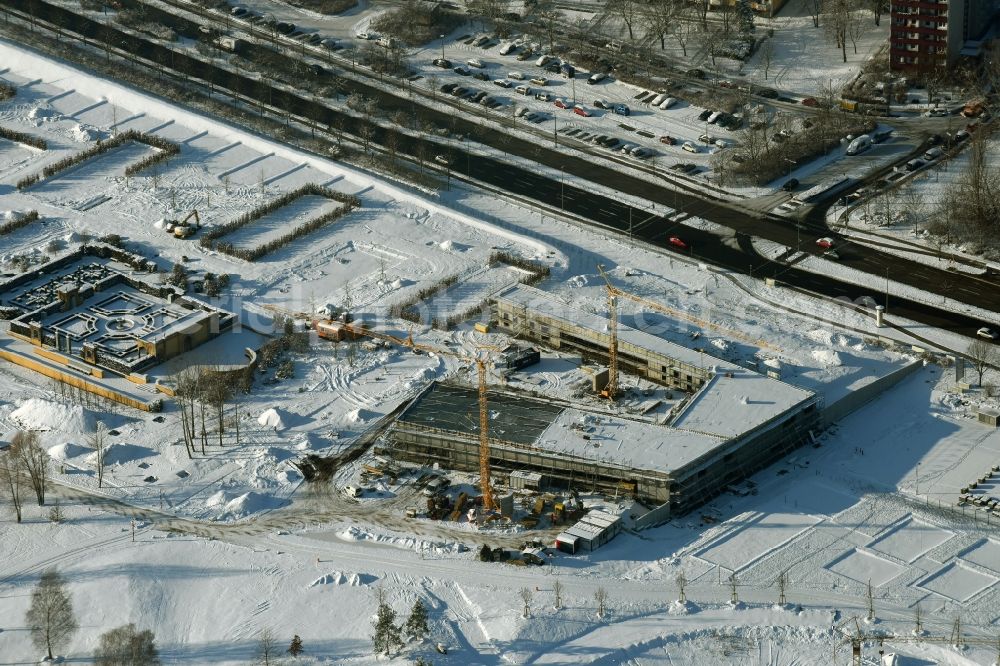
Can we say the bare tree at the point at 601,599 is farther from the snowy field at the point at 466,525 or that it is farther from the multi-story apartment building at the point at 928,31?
the multi-story apartment building at the point at 928,31

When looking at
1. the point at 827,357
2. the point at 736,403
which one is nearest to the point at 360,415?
the point at 736,403

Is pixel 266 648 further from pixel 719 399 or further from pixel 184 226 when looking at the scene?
→ pixel 184 226

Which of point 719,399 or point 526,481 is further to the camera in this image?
point 719,399

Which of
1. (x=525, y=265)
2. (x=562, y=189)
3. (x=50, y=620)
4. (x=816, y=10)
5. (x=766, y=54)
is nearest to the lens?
(x=50, y=620)

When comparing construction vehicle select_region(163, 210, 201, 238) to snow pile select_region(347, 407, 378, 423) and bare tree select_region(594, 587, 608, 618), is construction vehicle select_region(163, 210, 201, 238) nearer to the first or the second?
snow pile select_region(347, 407, 378, 423)

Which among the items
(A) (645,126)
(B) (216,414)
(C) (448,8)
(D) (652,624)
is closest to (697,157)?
(A) (645,126)

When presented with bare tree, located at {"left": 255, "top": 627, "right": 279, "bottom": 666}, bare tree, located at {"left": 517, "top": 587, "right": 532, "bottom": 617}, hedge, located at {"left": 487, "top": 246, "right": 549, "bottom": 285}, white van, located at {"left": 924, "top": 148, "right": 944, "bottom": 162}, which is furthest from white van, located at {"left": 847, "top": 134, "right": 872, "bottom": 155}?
bare tree, located at {"left": 255, "top": 627, "right": 279, "bottom": 666}
